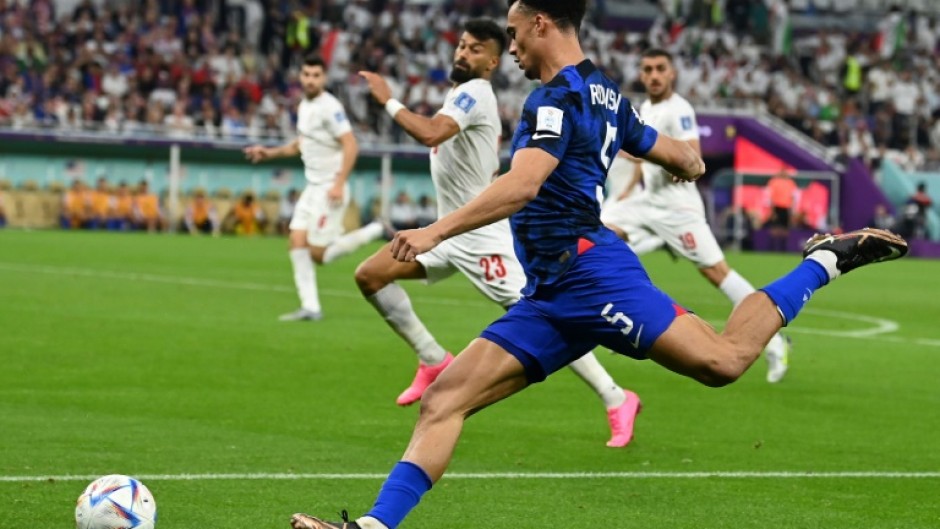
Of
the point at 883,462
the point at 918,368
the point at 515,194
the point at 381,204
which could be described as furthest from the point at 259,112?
the point at 515,194

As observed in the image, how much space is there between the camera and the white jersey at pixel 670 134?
14305mm

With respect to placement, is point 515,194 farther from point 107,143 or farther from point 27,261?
point 107,143

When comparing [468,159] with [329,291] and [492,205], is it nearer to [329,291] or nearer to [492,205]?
[492,205]

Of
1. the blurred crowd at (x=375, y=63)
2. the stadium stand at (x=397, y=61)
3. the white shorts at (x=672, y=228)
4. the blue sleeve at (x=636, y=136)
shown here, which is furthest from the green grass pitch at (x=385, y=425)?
the blurred crowd at (x=375, y=63)

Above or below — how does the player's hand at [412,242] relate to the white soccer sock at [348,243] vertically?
above

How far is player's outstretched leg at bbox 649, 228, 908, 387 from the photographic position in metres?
6.51

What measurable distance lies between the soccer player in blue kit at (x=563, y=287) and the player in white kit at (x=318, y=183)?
1104 centimetres

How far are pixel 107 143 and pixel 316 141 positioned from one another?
20517 millimetres

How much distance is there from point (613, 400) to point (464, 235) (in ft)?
4.85

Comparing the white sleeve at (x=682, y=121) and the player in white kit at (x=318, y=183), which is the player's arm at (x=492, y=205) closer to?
the white sleeve at (x=682, y=121)

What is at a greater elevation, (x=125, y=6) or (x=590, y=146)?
(x=590, y=146)

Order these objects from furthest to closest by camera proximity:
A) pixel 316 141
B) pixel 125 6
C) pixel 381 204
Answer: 1. pixel 125 6
2. pixel 381 204
3. pixel 316 141

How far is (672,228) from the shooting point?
1454 centimetres

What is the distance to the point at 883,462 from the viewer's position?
9578mm
